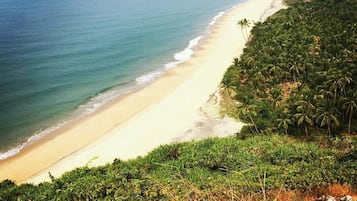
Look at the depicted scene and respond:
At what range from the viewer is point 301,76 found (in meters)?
46.9

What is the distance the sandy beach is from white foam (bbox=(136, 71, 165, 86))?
1.52 metres

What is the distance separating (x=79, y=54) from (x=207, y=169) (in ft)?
165

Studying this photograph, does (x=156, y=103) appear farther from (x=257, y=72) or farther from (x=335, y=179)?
(x=335, y=179)

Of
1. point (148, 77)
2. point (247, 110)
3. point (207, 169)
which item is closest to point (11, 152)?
point (207, 169)

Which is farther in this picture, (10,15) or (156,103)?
(10,15)

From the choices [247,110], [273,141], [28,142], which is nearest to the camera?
[273,141]

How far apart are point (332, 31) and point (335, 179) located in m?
40.1

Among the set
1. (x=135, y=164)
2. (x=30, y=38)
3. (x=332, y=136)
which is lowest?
(x=332, y=136)

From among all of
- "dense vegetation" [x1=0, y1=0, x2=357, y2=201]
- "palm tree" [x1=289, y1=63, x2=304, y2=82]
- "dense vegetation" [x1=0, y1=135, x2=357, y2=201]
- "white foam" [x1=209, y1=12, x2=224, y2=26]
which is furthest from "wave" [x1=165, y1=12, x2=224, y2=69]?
"dense vegetation" [x1=0, y1=135, x2=357, y2=201]

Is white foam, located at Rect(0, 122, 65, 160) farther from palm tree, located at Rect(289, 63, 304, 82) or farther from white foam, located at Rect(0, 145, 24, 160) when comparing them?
palm tree, located at Rect(289, 63, 304, 82)

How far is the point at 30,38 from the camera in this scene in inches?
3366

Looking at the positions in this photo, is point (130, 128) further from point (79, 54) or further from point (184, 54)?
point (79, 54)

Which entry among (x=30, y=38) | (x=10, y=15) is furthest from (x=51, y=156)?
(x=10, y=15)

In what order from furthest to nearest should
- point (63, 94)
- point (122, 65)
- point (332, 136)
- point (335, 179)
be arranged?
point (122, 65)
point (63, 94)
point (332, 136)
point (335, 179)
